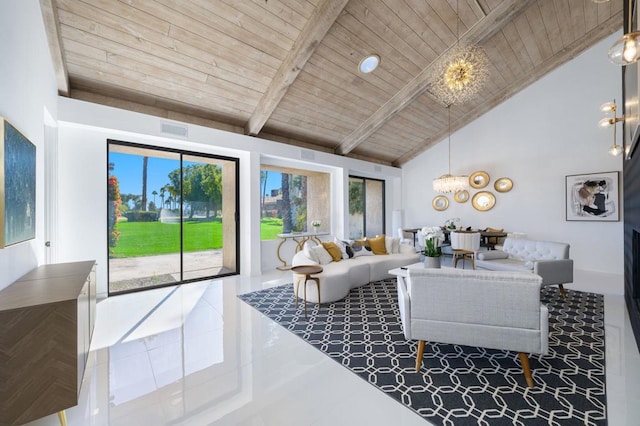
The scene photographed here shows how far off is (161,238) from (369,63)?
494 centimetres

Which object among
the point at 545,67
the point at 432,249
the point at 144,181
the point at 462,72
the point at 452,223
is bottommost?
the point at 432,249

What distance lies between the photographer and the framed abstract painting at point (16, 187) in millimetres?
1760

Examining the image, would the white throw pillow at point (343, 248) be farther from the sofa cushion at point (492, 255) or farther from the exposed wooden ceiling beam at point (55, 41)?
the exposed wooden ceiling beam at point (55, 41)

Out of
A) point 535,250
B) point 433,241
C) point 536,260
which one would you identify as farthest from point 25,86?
point 535,250

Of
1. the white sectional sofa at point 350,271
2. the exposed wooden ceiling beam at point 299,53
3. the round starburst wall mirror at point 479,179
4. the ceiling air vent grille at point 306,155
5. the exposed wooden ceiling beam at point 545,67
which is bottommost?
the white sectional sofa at point 350,271

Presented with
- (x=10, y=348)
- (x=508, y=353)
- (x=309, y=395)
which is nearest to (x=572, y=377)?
(x=508, y=353)

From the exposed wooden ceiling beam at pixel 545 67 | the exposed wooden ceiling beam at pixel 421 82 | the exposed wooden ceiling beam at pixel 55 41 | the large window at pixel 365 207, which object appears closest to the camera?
the exposed wooden ceiling beam at pixel 55 41

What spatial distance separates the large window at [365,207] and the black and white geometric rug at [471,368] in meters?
4.87

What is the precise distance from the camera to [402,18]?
13.7 feet

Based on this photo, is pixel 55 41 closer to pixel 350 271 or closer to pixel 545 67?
pixel 350 271

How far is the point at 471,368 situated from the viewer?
2.34 m

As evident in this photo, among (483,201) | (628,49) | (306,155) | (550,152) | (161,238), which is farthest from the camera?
(483,201)

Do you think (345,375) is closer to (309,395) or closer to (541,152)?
(309,395)

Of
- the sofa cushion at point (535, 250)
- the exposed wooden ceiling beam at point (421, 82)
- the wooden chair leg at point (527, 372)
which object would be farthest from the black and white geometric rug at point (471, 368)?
the exposed wooden ceiling beam at point (421, 82)
